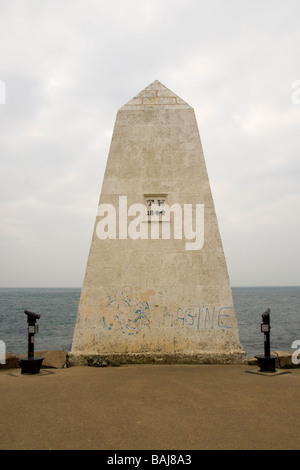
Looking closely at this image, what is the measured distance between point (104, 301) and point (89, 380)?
5.97ft

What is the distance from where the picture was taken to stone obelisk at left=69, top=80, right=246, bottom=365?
723 centimetres

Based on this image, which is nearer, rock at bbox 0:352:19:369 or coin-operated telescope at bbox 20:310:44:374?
coin-operated telescope at bbox 20:310:44:374

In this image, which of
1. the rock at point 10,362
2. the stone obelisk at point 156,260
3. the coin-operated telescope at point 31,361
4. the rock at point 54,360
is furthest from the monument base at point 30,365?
the rock at point 10,362

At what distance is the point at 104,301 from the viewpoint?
7.41m

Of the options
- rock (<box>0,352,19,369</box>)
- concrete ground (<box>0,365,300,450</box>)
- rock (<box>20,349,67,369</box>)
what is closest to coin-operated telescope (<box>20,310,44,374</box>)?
concrete ground (<box>0,365,300,450</box>)

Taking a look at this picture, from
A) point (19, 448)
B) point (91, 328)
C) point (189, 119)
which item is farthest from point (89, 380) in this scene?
point (189, 119)

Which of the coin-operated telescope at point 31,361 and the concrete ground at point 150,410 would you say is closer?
the concrete ground at point 150,410

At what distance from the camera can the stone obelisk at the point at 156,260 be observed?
723cm

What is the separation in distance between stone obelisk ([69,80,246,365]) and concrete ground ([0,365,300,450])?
69cm

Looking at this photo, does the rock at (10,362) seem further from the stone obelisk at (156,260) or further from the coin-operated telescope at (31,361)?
the stone obelisk at (156,260)

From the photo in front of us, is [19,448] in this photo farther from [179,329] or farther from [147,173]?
[147,173]

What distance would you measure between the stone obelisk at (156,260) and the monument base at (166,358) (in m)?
0.02

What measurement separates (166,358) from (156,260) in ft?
6.36

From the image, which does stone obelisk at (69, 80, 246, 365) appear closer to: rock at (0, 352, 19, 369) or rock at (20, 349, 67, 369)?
rock at (20, 349, 67, 369)
